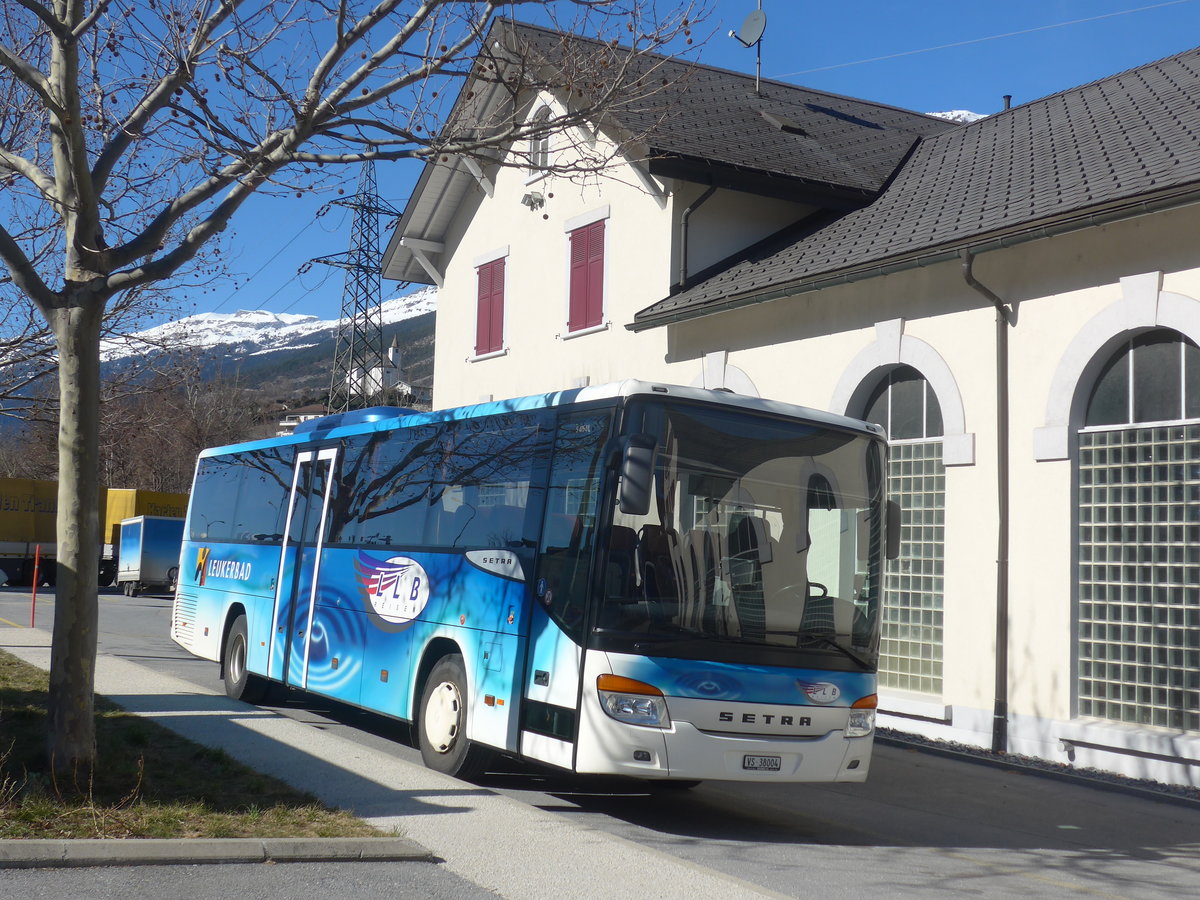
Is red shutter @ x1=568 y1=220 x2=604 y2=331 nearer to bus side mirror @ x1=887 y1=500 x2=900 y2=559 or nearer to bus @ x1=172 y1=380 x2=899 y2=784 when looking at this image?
bus @ x1=172 y1=380 x2=899 y2=784

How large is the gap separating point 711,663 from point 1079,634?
5.83 metres

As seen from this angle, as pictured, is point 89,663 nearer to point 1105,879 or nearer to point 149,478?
point 1105,879

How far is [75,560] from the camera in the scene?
7.78 metres

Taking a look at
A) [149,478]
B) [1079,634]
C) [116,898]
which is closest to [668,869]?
[116,898]

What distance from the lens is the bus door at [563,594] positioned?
314 inches

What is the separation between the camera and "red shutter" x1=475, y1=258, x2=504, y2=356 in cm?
2369

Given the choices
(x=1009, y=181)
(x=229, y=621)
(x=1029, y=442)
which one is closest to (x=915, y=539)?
(x=1029, y=442)

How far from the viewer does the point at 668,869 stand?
264 inches

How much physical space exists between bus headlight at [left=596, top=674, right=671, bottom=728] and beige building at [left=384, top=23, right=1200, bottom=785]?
11.7 feet

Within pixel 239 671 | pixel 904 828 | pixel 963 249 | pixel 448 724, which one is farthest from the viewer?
pixel 239 671

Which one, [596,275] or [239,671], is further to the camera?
[596,275]

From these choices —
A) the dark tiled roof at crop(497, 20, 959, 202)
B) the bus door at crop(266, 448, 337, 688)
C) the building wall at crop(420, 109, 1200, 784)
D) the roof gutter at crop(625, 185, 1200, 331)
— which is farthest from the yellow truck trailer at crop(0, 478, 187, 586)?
the bus door at crop(266, 448, 337, 688)

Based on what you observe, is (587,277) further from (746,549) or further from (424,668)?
(746,549)

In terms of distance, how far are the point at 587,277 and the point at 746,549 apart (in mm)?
13336
